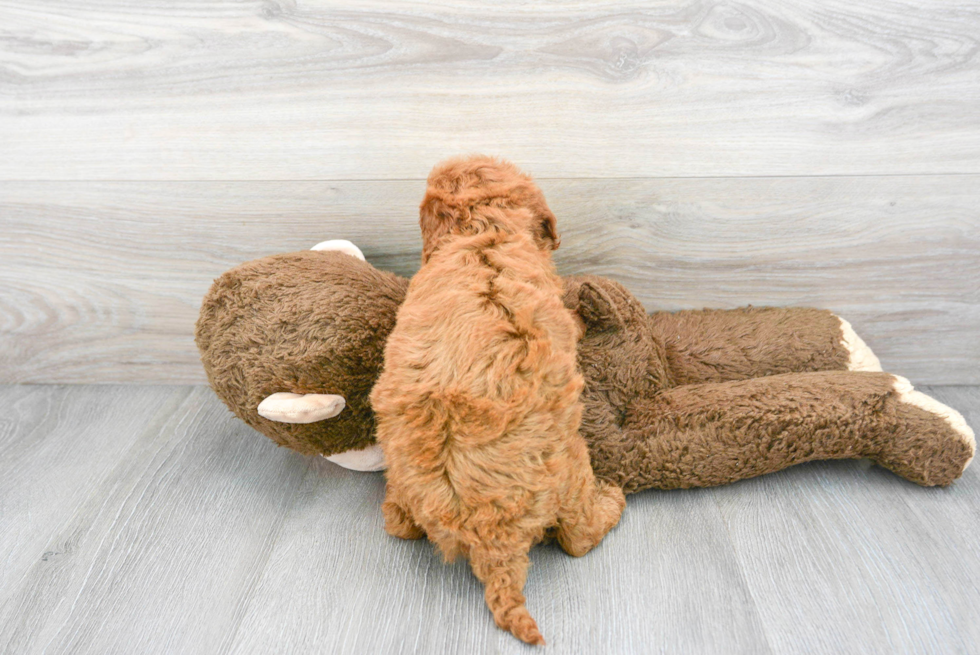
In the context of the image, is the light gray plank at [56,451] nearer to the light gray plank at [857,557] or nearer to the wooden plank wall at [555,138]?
the wooden plank wall at [555,138]

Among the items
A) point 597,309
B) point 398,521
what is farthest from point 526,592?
point 597,309

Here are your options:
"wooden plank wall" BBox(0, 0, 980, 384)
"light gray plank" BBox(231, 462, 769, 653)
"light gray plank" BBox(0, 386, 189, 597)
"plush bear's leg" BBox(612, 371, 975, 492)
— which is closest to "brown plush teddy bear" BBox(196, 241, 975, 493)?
"plush bear's leg" BBox(612, 371, 975, 492)

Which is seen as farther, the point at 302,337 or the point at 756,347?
the point at 756,347

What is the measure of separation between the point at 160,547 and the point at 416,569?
1.32ft

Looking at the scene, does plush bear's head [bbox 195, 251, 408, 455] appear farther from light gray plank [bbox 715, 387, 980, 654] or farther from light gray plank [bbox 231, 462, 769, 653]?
light gray plank [bbox 715, 387, 980, 654]

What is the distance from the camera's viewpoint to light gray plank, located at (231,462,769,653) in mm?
751

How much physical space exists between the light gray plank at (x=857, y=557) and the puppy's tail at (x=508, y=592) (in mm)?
305

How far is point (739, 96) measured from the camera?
101 centimetres

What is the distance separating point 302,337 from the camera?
0.87m

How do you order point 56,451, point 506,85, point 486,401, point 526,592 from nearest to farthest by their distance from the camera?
point 486,401
point 526,592
point 506,85
point 56,451

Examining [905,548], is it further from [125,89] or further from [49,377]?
[49,377]

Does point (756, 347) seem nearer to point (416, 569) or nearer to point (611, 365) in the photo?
point (611, 365)

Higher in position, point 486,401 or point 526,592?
point 486,401

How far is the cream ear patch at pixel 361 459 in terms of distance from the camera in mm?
987
